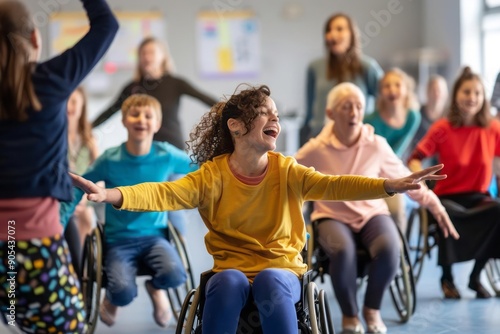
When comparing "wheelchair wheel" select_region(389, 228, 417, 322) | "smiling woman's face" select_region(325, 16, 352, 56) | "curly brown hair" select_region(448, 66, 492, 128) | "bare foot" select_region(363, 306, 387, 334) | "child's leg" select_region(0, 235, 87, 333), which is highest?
"smiling woman's face" select_region(325, 16, 352, 56)

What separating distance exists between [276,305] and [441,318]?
169 cm

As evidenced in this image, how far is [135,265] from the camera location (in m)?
3.63

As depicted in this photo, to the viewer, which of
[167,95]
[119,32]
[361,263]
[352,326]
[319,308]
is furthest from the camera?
[119,32]

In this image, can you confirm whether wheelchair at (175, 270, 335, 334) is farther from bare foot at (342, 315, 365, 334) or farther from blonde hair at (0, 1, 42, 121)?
bare foot at (342, 315, 365, 334)

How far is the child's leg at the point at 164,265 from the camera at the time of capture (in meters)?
3.57

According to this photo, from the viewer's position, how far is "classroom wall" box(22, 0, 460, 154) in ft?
35.7

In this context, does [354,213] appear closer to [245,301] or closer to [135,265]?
[135,265]

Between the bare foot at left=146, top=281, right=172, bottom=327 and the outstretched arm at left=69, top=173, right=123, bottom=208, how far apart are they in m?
1.50

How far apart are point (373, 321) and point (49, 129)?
72.1 inches

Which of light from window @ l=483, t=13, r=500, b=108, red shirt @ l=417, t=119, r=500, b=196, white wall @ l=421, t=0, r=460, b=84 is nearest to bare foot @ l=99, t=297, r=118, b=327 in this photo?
red shirt @ l=417, t=119, r=500, b=196

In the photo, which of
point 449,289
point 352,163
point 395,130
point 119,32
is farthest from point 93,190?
point 119,32

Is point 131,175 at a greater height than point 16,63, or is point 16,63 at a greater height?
point 16,63

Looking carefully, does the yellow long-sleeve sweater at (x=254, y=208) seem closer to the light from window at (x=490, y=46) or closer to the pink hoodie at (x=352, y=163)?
the pink hoodie at (x=352, y=163)

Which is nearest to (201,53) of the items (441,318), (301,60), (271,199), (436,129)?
(301,60)
